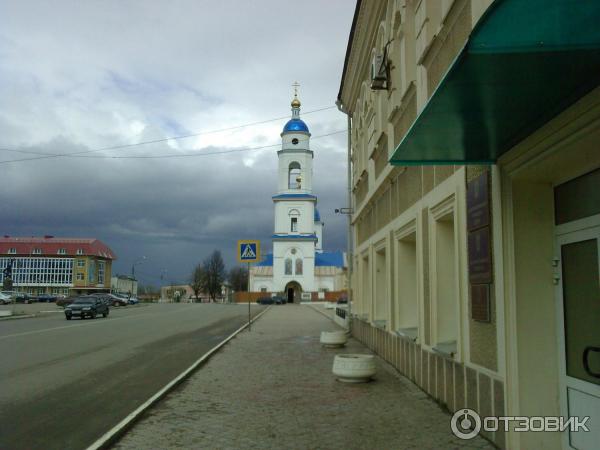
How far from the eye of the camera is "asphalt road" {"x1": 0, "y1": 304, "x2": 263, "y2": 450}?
7.07m

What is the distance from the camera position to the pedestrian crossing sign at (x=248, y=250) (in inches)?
858

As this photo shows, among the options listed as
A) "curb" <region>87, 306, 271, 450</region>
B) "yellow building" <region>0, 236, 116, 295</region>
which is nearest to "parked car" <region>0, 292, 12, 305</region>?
"yellow building" <region>0, 236, 116, 295</region>

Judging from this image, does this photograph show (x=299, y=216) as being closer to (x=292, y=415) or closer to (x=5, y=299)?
(x=5, y=299)

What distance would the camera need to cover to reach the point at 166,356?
15.0 m

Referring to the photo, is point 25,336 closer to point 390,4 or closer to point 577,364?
point 390,4

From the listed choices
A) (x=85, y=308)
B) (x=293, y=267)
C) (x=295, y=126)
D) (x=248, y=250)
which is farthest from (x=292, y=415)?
(x=293, y=267)

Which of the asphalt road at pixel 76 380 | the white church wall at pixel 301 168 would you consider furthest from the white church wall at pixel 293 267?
the asphalt road at pixel 76 380

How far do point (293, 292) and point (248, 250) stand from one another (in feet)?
200

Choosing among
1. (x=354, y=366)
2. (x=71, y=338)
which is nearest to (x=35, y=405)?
(x=354, y=366)

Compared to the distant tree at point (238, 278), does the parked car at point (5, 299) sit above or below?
below

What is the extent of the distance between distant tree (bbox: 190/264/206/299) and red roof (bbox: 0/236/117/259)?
61.1 feet

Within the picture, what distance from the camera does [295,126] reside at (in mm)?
78250

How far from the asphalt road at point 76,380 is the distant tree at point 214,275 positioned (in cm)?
9782

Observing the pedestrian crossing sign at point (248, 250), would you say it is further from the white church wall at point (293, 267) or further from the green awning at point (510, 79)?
the white church wall at point (293, 267)
